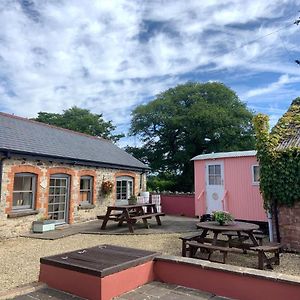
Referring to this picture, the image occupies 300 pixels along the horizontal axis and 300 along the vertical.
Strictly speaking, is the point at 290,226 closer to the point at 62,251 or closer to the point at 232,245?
the point at 232,245

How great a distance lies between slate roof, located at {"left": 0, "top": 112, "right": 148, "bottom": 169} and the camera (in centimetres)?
1019

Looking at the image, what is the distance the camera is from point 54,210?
11484 mm

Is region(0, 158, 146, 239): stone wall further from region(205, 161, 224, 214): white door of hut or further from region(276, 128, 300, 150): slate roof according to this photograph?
region(276, 128, 300, 150): slate roof

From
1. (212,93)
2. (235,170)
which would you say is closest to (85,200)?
(235,170)

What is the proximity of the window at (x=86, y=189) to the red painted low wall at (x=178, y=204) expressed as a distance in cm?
529

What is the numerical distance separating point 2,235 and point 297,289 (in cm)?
858

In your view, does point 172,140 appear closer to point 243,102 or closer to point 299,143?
point 243,102

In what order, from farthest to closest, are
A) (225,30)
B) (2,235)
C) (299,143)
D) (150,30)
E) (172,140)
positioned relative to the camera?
(172,140) < (150,30) < (225,30) < (2,235) < (299,143)

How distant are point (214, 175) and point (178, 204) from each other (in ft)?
16.8

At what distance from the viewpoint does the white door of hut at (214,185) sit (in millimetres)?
11773

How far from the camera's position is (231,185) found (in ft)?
37.4

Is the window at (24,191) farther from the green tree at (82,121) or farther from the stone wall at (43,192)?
the green tree at (82,121)

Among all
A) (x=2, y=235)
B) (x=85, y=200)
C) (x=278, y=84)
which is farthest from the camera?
(x=85, y=200)

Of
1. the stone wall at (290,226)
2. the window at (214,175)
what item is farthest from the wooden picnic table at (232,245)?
the window at (214,175)
